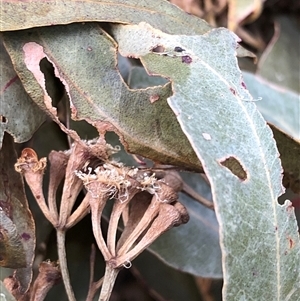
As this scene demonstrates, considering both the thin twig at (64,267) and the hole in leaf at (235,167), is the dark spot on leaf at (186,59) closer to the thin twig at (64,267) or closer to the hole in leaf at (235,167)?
the hole in leaf at (235,167)

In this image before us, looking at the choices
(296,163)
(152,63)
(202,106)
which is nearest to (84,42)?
(152,63)

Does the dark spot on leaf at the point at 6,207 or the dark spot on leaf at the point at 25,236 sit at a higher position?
the dark spot on leaf at the point at 6,207

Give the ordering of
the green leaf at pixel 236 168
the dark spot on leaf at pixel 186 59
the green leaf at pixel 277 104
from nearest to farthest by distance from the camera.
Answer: the green leaf at pixel 236 168 → the dark spot on leaf at pixel 186 59 → the green leaf at pixel 277 104

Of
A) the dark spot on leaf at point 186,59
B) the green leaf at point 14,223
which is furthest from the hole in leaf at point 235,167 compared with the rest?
the green leaf at point 14,223

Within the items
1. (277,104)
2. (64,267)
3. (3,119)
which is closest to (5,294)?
(64,267)

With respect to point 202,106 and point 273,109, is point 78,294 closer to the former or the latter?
point 202,106

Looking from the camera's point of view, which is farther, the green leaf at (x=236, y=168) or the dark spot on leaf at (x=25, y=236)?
the dark spot on leaf at (x=25, y=236)

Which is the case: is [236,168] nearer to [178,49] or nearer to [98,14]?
[178,49]

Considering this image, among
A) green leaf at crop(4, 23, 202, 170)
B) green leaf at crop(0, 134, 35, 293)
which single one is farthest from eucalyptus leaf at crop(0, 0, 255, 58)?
green leaf at crop(0, 134, 35, 293)
